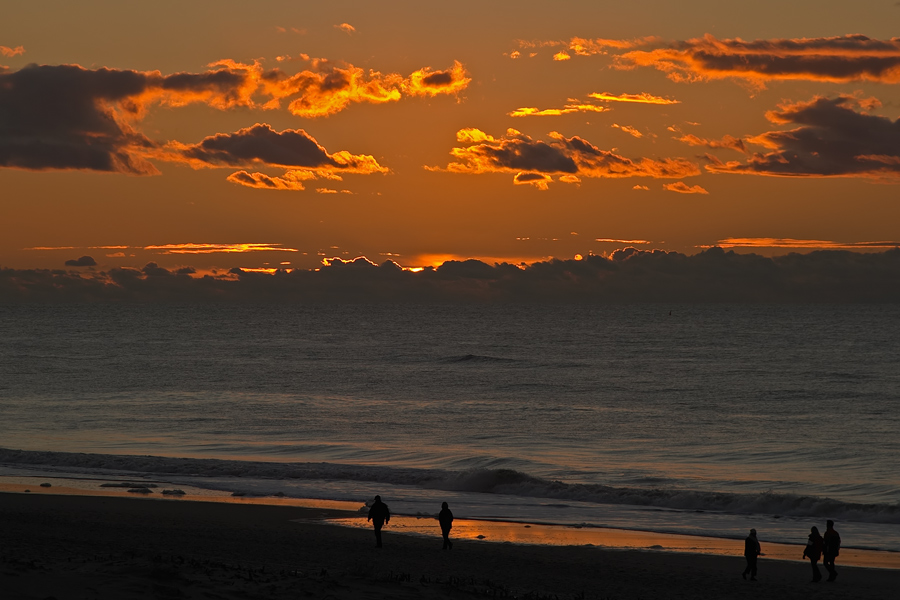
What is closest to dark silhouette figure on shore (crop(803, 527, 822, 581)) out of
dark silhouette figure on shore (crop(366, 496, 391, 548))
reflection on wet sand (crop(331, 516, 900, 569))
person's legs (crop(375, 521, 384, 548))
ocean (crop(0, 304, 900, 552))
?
reflection on wet sand (crop(331, 516, 900, 569))

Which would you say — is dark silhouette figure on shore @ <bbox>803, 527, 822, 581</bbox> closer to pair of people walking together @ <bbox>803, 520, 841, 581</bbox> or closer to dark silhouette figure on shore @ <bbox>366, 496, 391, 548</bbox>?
pair of people walking together @ <bbox>803, 520, 841, 581</bbox>

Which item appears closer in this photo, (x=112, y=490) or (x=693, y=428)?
(x=112, y=490)

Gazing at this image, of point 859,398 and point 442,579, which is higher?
point 859,398

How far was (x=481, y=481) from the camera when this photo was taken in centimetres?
3122

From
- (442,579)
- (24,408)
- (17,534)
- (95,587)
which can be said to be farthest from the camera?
(24,408)

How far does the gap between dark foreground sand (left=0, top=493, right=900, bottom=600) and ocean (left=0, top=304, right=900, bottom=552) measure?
→ 172 inches

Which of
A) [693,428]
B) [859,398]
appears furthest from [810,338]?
[693,428]

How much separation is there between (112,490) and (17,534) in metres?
9.12

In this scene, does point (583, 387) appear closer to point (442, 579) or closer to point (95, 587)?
point (442, 579)

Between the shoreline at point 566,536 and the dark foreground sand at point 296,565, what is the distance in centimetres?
75

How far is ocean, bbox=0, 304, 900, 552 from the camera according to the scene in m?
28.4

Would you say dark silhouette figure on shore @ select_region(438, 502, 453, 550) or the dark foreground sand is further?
dark silhouette figure on shore @ select_region(438, 502, 453, 550)

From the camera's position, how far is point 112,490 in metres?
28.5

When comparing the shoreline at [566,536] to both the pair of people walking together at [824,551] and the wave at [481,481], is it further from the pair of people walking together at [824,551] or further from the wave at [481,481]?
the wave at [481,481]
